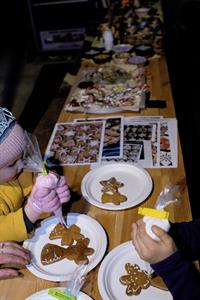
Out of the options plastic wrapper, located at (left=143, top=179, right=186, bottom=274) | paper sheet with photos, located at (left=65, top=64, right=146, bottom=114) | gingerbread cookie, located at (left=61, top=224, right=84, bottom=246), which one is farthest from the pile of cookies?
paper sheet with photos, located at (left=65, top=64, right=146, bottom=114)

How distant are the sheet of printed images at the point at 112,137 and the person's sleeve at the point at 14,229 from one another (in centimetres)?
59

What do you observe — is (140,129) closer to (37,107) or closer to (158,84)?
(158,84)

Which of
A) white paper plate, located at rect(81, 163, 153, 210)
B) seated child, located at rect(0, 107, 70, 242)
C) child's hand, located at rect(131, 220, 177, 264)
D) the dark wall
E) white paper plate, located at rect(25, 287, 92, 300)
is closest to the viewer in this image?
child's hand, located at rect(131, 220, 177, 264)

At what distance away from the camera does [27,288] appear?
110cm

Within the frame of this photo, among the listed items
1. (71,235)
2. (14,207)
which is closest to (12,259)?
(71,235)

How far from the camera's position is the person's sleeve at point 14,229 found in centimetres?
122

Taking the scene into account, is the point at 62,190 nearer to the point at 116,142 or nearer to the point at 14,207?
the point at 14,207

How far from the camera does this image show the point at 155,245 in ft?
3.04

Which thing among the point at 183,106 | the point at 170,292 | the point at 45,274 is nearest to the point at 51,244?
the point at 45,274

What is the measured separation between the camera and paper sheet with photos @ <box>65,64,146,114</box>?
7.01ft

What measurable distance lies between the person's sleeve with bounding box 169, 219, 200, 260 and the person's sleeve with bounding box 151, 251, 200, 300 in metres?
0.21

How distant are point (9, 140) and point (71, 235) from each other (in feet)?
1.30

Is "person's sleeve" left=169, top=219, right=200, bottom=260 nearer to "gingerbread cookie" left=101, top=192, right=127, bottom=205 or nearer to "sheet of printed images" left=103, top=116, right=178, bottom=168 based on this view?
"gingerbread cookie" left=101, top=192, right=127, bottom=205

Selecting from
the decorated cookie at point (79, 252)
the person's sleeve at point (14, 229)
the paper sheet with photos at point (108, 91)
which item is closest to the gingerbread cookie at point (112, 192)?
the decorated cookie at point (79, 252)
